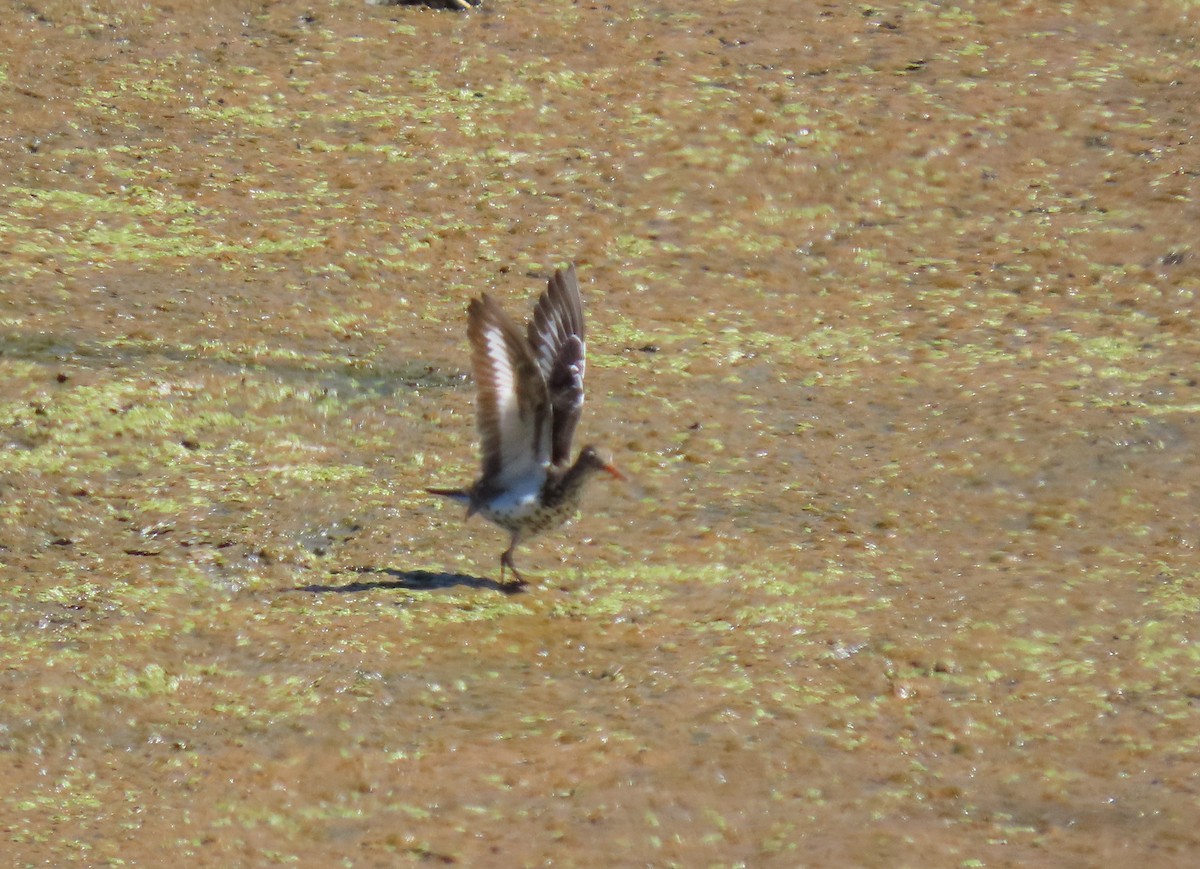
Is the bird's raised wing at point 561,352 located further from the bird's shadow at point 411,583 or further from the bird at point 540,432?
the bird's shadow at point 411,583

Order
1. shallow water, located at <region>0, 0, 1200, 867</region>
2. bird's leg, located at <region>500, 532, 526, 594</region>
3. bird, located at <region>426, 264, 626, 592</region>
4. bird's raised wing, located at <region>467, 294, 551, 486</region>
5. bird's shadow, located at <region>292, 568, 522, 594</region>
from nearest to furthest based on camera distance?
shallow water, located at <region>0, 0, 1200, 867</region> < bird's raised wing, located at <region>467, 294, 551, 486</region> < bird, located at <region>426, 264, 626, 592</region> < bird's shadow, located at <region>292, 568, 522, 594</region> < bird's leg, located at <region>500, 532, 526, 594</region>

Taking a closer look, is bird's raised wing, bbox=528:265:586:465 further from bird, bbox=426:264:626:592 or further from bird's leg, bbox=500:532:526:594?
bird's leg, bbox=500:532:526:594

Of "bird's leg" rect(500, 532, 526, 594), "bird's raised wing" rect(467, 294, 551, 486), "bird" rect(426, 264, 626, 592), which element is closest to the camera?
"bird's raised wing" rect(467, 294, 551, 486)

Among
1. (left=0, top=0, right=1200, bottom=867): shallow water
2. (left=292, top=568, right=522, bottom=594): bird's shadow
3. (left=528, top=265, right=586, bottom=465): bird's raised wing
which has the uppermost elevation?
(left=528, top=265, right=586, bottom=465): bird's raised wing

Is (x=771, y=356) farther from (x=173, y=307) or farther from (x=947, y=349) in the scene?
(x=173, y=307)

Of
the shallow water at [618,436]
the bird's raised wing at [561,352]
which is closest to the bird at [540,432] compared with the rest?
the bird's raised wing at [561,352]

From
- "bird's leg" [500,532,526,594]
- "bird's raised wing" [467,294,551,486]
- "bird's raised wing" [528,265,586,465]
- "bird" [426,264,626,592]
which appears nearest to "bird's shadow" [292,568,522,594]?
"bird's leg" [500,532,526,594]

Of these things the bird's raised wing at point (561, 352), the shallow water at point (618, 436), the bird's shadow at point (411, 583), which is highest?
the bird's raised wing at point (561, 352)
